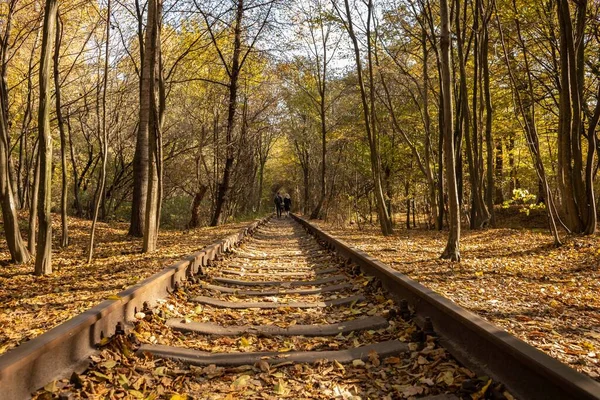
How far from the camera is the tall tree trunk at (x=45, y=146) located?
18.3 feet

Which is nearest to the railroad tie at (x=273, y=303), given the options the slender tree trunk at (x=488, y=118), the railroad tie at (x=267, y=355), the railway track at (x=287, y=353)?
the railway track at (x=287, y=353)

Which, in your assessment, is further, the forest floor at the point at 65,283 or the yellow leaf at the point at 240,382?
the forest floor at the point at 65,283

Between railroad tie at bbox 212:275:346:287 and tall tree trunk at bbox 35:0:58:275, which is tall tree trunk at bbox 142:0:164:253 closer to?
tall tree trunk at bbox 35:0:58:275

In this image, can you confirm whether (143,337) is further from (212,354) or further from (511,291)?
(511,291)

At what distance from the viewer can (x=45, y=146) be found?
568 centimetres

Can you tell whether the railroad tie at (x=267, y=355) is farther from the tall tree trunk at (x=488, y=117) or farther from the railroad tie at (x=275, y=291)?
the tall tree trunk at (x=488, y=117)

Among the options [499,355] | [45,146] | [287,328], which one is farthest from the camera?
[45,146]

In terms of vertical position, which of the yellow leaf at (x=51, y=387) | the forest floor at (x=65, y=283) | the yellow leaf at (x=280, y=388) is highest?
the forest floor at (x=65, y=283)

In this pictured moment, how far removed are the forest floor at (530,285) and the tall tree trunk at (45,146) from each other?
4.90m

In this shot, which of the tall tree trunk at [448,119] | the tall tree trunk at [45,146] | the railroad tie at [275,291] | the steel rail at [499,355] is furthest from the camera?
the tall tree trunk at [448,119]

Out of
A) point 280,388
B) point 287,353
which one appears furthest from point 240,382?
point 287,353

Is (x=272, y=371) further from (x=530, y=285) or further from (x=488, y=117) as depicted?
(x=488, y=117)

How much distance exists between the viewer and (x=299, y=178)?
169 ft

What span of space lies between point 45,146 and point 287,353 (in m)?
4.59
